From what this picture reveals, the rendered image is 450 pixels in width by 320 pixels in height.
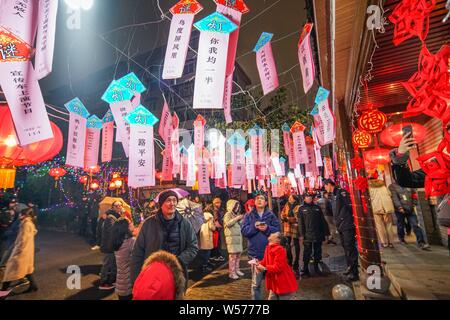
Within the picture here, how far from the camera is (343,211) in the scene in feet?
21.9

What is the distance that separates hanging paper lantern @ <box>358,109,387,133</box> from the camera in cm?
595

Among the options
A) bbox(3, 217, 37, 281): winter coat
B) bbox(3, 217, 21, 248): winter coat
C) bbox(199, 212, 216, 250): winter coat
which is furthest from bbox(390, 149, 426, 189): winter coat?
bbox(3, 217, 21, 248): winter coat

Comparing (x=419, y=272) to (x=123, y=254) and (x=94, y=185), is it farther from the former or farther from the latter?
(x=94, y=185)

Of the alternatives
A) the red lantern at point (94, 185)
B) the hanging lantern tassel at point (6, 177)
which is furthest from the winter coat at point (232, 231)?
the red lantern at point (94, 185)

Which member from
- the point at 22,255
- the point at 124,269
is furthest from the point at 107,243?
the point at 22,255

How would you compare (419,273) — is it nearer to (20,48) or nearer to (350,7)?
(350,7)

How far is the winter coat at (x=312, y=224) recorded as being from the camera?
6977 mm

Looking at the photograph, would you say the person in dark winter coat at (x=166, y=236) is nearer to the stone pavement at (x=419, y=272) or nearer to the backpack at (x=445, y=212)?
the backpack at (x=445, y=212)

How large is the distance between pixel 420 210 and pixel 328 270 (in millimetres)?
4546

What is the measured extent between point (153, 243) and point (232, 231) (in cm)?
401

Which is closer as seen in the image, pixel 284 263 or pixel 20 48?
pixel 20 48

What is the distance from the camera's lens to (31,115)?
3.83 metres

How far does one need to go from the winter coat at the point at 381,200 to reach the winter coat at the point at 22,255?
10973mm

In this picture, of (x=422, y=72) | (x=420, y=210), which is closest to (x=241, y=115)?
(x=420, y=210)
